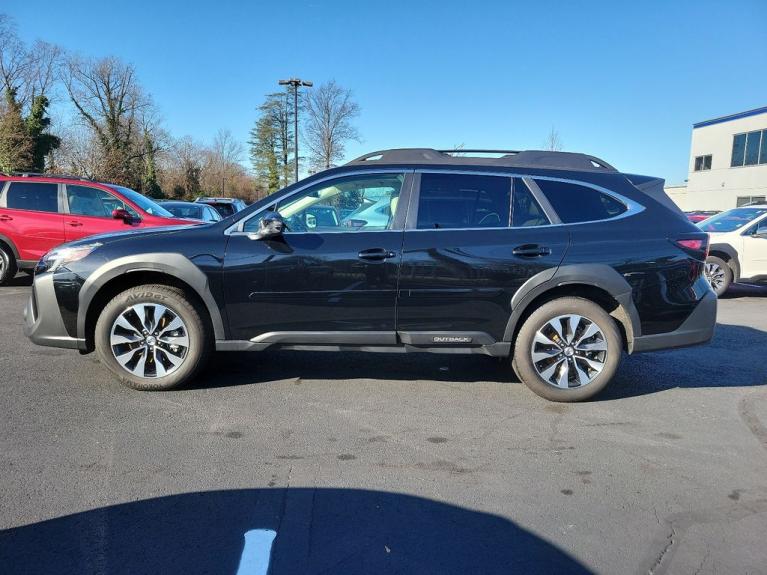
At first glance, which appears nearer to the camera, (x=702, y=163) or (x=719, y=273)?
(x=719, y=273)

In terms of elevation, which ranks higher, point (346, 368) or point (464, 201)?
point (464, 201)

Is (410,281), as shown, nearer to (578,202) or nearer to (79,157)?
(578,202)

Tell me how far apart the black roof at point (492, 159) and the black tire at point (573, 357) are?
115 centimetres

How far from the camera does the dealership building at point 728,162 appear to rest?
30953 mm

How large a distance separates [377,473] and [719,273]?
30.4 ft

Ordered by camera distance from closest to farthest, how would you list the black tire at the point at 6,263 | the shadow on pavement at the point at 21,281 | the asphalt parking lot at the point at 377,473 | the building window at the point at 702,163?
→ the asphalt parking lot at the point at 377,473, the black tire at the point at 6,263, the shadow on pavement at the point at 21,281, the building window at the point at 702,163

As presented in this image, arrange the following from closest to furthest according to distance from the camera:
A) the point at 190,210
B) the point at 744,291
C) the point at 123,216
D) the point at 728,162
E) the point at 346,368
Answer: the point at 346,368, the point at 123,216, the point at 744,291, the point at 190,210, the point at 728,162

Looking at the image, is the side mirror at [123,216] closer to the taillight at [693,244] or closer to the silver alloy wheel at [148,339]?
the silver alloy wheel at [148,339]

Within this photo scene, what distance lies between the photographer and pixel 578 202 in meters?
4.37

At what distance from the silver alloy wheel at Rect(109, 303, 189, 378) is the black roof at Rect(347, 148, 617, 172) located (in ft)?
6.29

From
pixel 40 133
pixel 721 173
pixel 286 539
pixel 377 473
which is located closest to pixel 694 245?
pixel 377 473

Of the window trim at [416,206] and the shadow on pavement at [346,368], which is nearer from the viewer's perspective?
the window trim at [416,206]

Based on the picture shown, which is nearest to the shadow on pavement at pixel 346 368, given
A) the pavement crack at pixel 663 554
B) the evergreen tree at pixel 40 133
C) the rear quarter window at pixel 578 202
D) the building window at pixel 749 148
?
the rear quarter window at pixel 578 202

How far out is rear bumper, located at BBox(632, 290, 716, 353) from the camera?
4.31 metres
